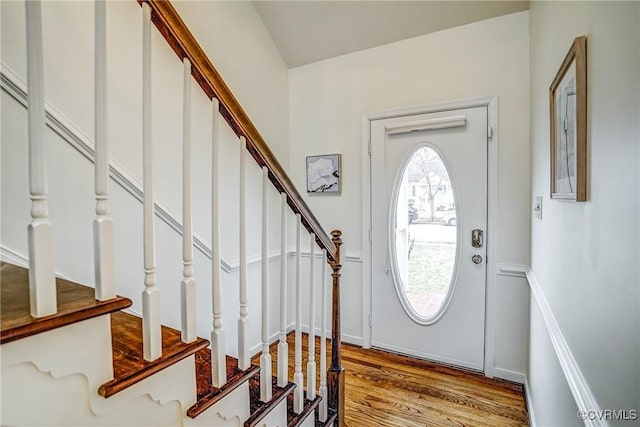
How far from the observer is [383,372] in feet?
7.94

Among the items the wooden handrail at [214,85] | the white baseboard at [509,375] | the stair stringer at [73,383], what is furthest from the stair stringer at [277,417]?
the white baseboard at [509,375]

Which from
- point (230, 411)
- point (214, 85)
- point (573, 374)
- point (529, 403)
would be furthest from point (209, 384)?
point (529, 403)

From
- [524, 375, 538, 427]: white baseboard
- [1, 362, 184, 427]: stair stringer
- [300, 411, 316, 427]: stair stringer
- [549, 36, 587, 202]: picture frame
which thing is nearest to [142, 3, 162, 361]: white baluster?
[1, 362, 184, 427]: stair stringer

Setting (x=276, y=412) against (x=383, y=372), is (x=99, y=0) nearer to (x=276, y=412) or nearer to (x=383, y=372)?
(x=276, y=412)

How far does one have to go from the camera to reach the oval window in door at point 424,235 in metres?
2.48

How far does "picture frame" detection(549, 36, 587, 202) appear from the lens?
3.08 feet

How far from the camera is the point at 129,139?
174 cm

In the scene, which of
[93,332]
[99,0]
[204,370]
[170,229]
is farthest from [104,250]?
[170,229]

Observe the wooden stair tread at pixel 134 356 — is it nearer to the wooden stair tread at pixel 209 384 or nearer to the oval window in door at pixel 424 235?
the wooden stair tread at pixel 209 384

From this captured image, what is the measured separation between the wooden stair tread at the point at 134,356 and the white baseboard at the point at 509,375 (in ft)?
7.45

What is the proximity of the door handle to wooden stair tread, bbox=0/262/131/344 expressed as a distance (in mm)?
2305

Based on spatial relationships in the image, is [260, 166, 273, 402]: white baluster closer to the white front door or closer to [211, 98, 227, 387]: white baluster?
[211, 98, 227, 387]: white baluster

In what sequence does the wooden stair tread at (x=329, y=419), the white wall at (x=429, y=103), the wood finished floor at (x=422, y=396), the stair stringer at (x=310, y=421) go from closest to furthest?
the stair stringer at (x=310, y=421) < the wooden stair tread at (x=329, y=419) < the wood finished floor at (x=422, y=396) < the white wall at (x=429, y=103)

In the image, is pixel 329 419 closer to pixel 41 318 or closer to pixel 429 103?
pixel 41 318
